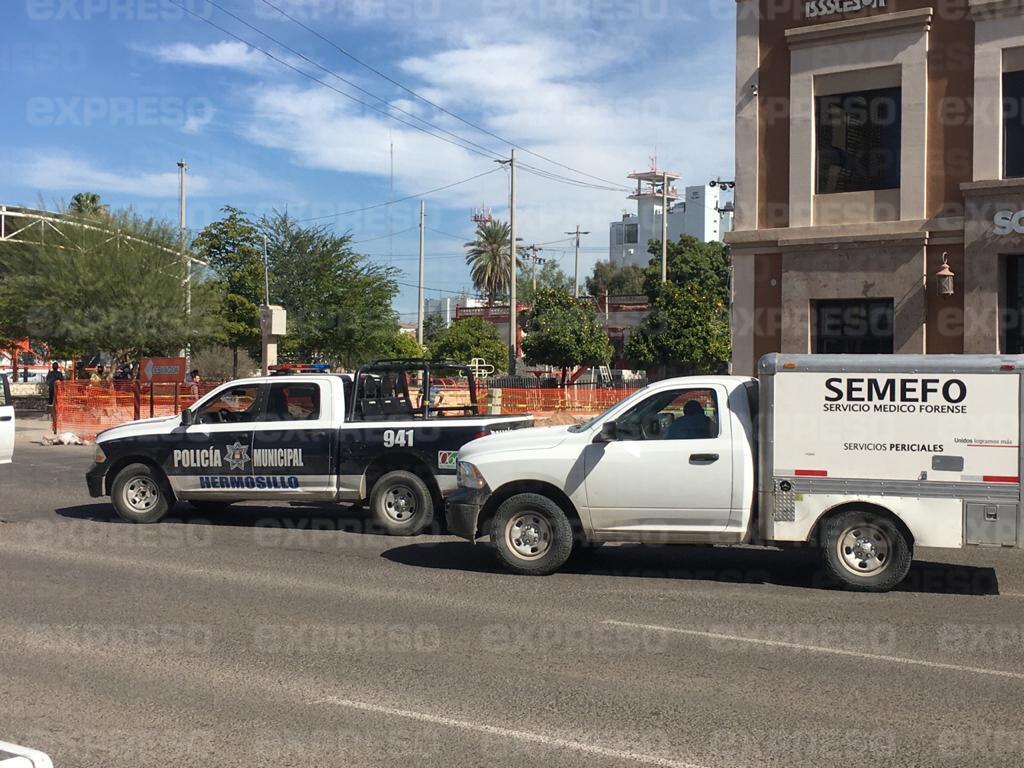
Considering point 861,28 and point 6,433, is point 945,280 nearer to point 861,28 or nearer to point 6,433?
point 861,28

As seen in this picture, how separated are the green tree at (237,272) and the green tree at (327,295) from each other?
6.15 feet

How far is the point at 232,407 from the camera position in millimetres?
13906

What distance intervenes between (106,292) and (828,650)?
32303 millimetres

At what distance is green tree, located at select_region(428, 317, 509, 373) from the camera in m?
62.8

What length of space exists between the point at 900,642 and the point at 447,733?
3702 mm

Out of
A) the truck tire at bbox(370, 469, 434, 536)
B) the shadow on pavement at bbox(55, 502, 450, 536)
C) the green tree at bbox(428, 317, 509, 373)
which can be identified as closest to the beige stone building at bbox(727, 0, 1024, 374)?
the shadow on pavement at bbox(55, 502, 450, 536)

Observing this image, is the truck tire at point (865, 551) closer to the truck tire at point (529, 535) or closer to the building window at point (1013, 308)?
the truck tire at point (529, 535)

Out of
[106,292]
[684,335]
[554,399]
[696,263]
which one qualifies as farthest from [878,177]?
[696,263]

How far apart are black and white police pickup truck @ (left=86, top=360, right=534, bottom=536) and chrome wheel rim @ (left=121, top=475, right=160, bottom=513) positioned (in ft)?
0.04

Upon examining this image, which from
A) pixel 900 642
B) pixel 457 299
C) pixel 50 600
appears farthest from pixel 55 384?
pixel 457 299

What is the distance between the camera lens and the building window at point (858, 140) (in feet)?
64.1

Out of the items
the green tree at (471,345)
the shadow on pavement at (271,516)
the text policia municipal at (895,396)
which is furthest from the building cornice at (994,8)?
the green tree at (471,345)

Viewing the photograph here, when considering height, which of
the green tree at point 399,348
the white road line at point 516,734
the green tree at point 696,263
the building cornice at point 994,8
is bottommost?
the white road line at point 516,734

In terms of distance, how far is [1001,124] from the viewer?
18.5 meters
